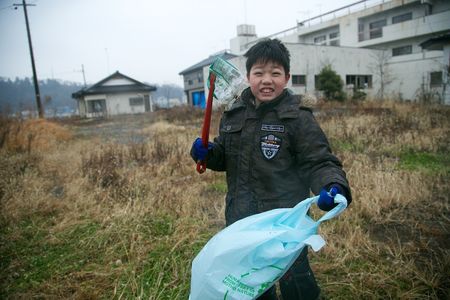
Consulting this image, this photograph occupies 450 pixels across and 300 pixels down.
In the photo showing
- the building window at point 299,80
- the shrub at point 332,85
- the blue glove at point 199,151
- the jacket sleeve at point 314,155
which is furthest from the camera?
the building window at point 299,80

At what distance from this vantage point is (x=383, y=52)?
2195 centimetres

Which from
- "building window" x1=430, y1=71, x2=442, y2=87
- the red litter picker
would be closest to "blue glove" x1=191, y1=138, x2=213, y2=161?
the red litter picker

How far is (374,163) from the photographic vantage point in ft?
14.5

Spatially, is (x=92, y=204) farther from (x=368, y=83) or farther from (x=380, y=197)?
(x=368, y=83)

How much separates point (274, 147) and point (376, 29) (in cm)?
2690

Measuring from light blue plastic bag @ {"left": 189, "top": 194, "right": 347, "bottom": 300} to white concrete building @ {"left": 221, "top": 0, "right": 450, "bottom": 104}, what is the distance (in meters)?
17.1

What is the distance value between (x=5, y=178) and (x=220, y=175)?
3076 mm

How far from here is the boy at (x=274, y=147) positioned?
4.72ft

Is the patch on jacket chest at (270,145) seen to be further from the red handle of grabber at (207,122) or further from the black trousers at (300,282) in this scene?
the black trousers at (300,282)

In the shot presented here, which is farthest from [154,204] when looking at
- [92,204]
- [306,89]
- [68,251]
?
[306,89]

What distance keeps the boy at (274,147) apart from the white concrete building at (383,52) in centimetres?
1653

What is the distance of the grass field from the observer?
2.04 metres

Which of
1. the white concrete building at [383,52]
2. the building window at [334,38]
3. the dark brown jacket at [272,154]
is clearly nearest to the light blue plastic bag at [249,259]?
the dark brown jacket at [272,154]

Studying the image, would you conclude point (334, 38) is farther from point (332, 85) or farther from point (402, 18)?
point (332, 85)
